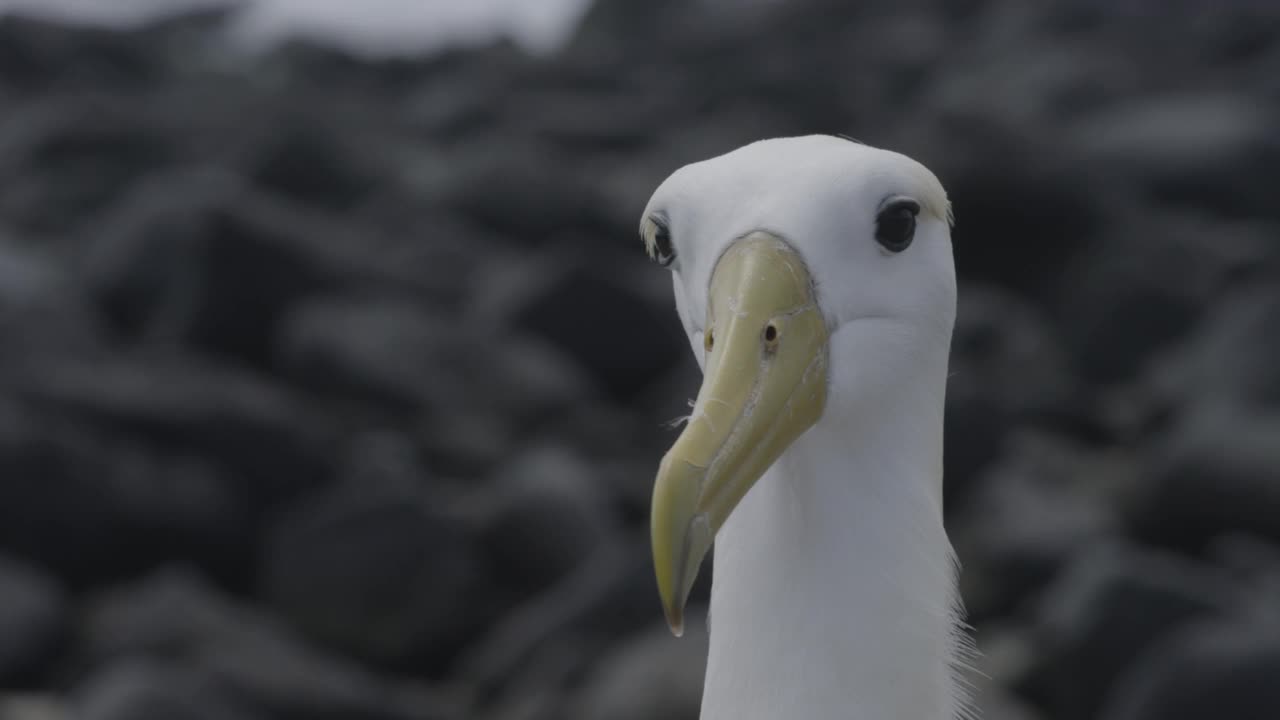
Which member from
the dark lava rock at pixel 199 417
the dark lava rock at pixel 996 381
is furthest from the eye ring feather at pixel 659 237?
the dark lava rock at pixel 199 417

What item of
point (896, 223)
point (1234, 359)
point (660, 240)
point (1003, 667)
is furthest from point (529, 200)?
point (896, 223)

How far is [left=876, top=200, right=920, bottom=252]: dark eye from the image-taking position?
248 cm

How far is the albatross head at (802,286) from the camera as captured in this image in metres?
2.33

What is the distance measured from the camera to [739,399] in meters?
2.31

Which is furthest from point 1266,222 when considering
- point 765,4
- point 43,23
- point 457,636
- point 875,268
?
point 43,23

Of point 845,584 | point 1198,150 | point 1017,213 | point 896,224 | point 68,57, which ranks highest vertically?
point 68,57

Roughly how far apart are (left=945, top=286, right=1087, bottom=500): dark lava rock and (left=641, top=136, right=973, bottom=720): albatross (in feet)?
19.1

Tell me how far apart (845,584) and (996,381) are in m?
7.81

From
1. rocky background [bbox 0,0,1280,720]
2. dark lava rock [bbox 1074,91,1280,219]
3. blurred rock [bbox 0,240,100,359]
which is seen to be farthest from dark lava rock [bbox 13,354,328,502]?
dark lava rock [bbox 1074,91,1280,219]

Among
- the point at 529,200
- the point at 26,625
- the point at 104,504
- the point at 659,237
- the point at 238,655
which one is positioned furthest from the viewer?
the point at 529,200

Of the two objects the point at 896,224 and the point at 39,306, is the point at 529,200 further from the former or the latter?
the point at 896,224

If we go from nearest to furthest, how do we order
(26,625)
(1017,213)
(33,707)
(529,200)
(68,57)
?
(33,707) < (26,625) < (1017,213) < (529,200) < (68,57)

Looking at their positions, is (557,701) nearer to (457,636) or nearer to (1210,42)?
(457,636)

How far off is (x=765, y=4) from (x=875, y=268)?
25920 millimetres
